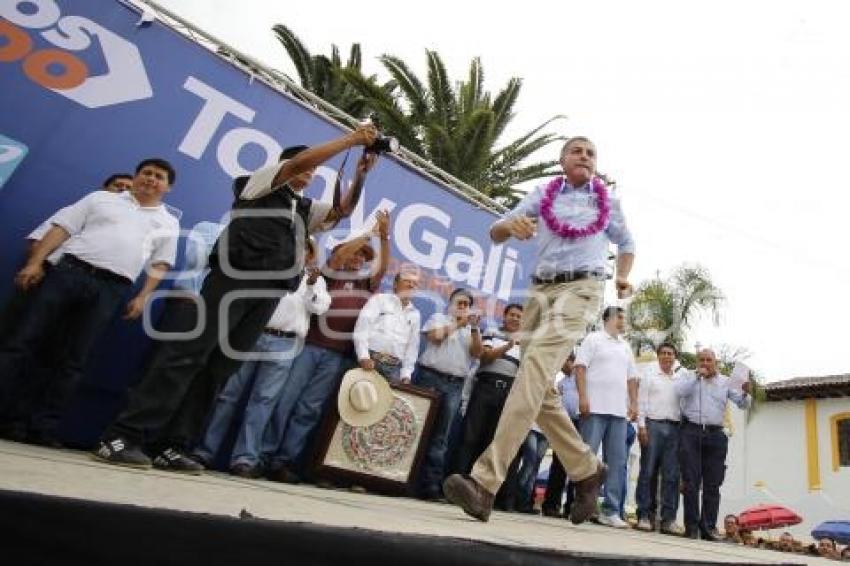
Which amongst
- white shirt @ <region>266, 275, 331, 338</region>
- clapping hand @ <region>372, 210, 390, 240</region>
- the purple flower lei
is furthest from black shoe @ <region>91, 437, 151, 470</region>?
clapping hand @ <region>372, 210, 390, 240</region>

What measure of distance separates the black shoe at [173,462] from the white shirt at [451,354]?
2500mm

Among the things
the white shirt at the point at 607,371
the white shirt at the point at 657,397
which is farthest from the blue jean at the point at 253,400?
the white shirt at the point at 657,397

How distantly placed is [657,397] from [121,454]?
16.0ft

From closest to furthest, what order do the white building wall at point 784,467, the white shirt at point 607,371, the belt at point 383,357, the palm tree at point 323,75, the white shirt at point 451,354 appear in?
the belt at point 383,357 < the white shirt at point 451,354 < the white shirt at point 607,371 < the palm tree at point 323,75 < the white building wall at point 784,467

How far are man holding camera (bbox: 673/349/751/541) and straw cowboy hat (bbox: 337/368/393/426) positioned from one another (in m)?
3.08

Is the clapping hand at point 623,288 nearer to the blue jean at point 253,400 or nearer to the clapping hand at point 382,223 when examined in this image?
the clapping hand at point 382,223

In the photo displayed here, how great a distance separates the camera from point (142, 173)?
3.57 m

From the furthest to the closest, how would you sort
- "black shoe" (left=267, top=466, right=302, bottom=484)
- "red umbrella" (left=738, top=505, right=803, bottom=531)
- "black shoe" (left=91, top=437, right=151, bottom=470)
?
"red umbrella" (left=738, top=505, right=803, bottom=531)
"black shoe" (left=267, top=466, right=302, bottom=484)
"black shoe" (left=91, top=437, right=151, bottom=470)

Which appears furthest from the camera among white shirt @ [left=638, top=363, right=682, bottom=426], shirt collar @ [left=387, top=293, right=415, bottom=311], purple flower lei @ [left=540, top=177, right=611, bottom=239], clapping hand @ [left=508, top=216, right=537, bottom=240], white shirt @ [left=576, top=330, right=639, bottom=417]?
white shirt @ [left=638, top=363, right=682, bottom=426]

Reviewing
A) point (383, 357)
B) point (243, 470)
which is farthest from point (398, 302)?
point (243, 470)

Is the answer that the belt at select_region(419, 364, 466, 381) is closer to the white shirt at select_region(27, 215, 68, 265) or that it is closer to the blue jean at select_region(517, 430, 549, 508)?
the blue jean at select_region(517, 430, 549, 508)

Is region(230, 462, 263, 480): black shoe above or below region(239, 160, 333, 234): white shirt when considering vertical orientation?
below

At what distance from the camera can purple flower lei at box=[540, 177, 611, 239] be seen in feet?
10.2

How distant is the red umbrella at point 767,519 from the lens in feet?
37.5
